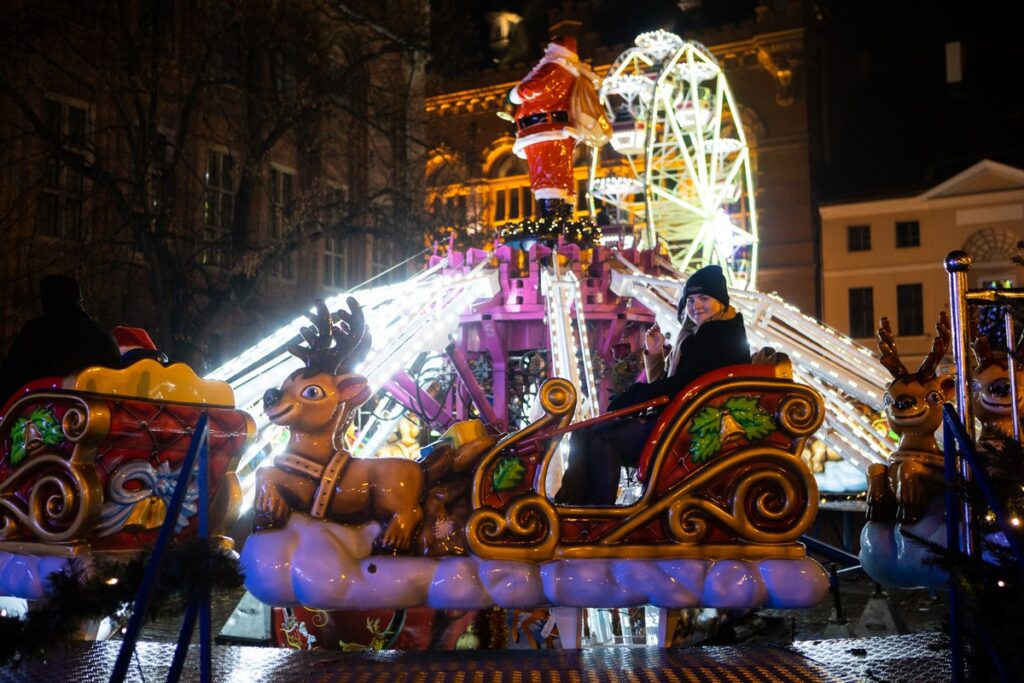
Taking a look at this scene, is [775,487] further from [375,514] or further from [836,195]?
[836,195]

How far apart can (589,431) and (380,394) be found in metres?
4.99

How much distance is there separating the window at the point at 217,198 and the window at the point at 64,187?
226 centimetres

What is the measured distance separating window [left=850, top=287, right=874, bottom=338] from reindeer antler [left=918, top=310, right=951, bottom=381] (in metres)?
24.1

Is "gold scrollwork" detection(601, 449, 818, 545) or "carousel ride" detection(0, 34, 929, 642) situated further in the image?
"gold scrollwork" detection(601, 449, 818, 545)

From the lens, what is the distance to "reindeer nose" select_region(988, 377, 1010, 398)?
21.4 feet

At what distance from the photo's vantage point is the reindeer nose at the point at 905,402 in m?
6.25

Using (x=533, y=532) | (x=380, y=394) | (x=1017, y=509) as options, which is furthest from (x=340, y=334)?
(x=380, y=394)

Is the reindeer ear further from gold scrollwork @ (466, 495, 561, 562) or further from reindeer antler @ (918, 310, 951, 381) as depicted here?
gold scrollwork @ (466, 495, 561, 562)

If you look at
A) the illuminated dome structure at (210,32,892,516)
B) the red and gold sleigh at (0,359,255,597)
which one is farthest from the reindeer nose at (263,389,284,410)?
the illuminated dome structure at (210,32,892,516)

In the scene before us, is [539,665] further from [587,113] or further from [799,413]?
[587,113]

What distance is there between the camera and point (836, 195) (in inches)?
1175

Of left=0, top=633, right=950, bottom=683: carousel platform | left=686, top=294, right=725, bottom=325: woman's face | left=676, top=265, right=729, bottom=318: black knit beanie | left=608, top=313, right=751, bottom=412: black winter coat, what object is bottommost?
left=0, top=633, right=950, bottom=683: carousel platform

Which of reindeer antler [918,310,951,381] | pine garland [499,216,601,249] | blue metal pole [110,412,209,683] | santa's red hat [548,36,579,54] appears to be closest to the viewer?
blue metal pole [110,412,209,683]

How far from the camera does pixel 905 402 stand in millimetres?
6273
